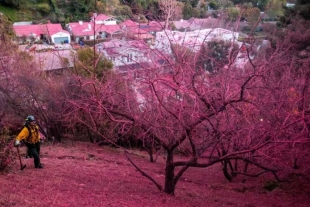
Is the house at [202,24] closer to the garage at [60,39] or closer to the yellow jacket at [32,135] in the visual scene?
the yellow jacket at [32,135]

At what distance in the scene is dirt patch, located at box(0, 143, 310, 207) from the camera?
589 centimetres

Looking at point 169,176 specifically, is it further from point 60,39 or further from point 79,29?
point 60,39

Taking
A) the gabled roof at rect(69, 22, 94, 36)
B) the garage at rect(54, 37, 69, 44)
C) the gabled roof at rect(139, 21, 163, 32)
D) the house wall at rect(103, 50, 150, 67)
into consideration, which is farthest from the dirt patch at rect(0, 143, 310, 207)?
the garage at rect(54, 37, 69, 44)

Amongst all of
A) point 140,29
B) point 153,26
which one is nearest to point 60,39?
point 140,29

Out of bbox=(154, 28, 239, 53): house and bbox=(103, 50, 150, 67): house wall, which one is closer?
bbox=(154, 28, 239, 53): house

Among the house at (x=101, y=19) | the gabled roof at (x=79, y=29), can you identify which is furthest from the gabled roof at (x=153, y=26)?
the gabled roof at (x=79, y=29)

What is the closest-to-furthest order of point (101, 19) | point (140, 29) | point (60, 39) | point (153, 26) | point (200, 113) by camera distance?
1. point (200, 113)
2. point (153, 26)
3. point (140, 29)
4. point (101, 19)
5. point (60, 39)

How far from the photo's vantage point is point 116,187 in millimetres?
7152

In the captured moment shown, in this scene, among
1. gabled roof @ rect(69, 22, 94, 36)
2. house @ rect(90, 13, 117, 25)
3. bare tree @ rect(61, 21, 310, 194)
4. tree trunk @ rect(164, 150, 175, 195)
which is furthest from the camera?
gabled roof @ rect(69, 22, 94, 36)

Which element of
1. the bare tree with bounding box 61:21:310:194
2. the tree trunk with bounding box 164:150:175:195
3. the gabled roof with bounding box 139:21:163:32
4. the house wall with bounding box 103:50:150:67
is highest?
the gabled roof with bounding box 139:21:163:32

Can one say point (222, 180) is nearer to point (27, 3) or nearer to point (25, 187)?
point (25, 187)

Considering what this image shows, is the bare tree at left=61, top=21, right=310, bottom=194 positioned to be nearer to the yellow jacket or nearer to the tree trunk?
the tree trunk

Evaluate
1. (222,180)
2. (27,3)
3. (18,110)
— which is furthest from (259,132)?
(27,3)

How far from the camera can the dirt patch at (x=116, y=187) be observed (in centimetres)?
589
